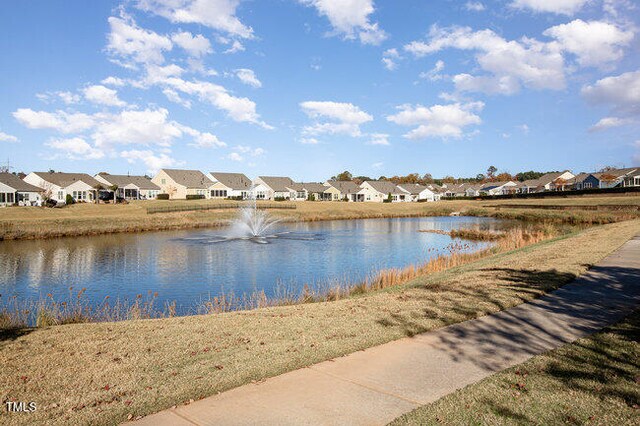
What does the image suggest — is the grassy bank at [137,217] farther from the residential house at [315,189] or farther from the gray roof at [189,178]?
the residential house at [315,189]

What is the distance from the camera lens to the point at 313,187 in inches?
4715

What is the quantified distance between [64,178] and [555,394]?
9498 cm

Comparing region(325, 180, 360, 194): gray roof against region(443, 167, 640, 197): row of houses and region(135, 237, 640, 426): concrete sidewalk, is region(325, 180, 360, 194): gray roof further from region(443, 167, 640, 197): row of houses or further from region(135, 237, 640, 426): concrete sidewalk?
region(135, 237, 640, 426): concrete sidewalk

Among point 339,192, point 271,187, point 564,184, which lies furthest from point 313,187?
point 564,184

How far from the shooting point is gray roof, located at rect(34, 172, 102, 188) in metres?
81.5

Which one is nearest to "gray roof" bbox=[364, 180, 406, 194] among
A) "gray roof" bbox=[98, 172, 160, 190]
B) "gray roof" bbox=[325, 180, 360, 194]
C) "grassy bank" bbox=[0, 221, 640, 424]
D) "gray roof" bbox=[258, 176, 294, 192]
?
"gray roof" bbox=[325, 180, 360, 194]

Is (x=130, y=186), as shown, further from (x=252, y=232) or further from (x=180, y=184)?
(x=252, y=232)

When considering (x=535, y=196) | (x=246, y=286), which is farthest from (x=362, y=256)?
(x=535, y=196)

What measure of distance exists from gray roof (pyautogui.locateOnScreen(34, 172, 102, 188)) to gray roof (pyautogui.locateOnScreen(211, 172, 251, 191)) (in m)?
25.5

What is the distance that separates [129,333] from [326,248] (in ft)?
80.3

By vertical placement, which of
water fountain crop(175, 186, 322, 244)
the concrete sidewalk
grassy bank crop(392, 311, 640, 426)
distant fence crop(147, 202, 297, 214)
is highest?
distant fence crop(147, 202, 297, 214)

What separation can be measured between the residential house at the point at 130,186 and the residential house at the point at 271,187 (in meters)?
23.2

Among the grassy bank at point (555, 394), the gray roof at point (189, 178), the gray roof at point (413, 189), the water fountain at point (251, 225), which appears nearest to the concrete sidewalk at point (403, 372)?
the grassy bank at point (555, 394)

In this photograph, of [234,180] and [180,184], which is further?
[234,180]
